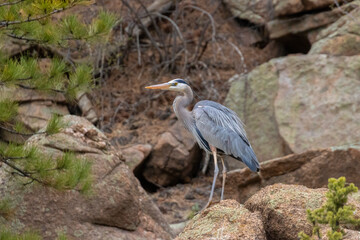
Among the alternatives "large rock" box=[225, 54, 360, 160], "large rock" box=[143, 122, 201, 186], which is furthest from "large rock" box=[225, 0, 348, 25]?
"large rock" box=[143, 122, 201, 186]

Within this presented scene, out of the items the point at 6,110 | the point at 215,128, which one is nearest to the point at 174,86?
the point at 215,128

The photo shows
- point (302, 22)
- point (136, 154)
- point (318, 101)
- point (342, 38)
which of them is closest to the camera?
point (318, 101)

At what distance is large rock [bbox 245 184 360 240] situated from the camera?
3.93 meters

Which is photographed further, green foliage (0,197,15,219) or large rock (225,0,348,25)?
large rock (225,0,348,25)

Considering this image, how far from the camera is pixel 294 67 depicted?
8641 millimetres

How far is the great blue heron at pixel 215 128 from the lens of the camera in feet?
16.8

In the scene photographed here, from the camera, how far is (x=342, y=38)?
8945 millimetres

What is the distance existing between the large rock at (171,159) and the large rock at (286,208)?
452 cm

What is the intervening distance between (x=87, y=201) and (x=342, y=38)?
506cm

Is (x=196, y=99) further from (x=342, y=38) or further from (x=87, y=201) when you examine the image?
(x=87, y=201)

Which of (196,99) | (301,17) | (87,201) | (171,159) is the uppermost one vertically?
(87,201)

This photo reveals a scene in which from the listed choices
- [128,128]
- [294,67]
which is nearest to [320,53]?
[294,67]

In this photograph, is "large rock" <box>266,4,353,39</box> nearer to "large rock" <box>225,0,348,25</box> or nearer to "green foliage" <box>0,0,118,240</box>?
"large rock" <box>225,0,348,25</box>

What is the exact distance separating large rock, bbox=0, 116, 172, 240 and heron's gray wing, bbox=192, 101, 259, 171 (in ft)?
3.63
